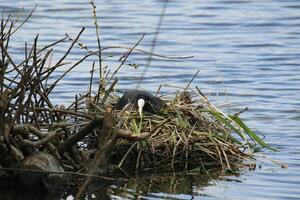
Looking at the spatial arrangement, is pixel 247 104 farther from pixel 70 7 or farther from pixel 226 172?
pixel 70 7

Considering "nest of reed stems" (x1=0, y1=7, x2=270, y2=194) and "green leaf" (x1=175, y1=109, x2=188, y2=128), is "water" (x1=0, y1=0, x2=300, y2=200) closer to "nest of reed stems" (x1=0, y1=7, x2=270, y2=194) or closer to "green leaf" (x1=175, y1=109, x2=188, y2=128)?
"nest of reed stems" (x1=0, y1=7, x2=270, y2=194)

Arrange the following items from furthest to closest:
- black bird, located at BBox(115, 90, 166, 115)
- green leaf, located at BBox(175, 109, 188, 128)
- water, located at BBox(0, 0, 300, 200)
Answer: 1. black bird, located at BBox(115, 90, 166, 115)
2. green leaf, located at BBox(175, 109, 188, 128)
3. water, located at BBox(0, 0, 300, 200)

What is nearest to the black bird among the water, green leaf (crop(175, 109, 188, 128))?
green leaf (crop(175, 109, 188, 128))

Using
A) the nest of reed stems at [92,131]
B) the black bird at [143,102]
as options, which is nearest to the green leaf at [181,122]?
the nest of reed stems at [92,131]

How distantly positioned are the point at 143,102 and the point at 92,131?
0.65 metres

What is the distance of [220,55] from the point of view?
50.1 ft

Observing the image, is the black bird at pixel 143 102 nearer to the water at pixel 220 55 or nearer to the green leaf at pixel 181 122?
the green leaf at pixel 181 122

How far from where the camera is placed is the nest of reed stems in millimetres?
7938

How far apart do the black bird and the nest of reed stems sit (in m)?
0.07

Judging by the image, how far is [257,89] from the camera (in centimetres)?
1317

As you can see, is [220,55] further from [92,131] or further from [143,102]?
[92,131]

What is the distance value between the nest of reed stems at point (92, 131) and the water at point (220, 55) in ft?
0.97

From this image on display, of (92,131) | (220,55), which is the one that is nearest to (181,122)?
(92,131)

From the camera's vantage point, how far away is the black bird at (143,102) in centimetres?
913
